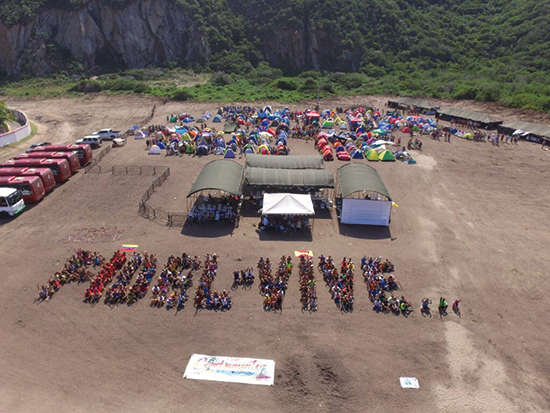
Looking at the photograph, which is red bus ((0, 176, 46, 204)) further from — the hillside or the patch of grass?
the hillside

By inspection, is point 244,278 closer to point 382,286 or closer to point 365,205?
point 382,286

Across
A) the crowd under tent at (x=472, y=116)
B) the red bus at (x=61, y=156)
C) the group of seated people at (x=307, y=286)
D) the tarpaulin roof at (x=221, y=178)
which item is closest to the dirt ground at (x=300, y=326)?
the group of seated people at (x=307, y=286)

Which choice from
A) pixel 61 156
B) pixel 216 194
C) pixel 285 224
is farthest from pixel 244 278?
pixel 61 156

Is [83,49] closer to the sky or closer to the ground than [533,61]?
closer to the sky

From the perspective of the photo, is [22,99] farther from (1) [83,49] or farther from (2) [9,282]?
(2) [9,282]

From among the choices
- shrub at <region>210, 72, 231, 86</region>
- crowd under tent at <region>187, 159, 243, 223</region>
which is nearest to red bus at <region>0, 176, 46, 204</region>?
crowd under tent at <region>187, 159, 243, 223</region>

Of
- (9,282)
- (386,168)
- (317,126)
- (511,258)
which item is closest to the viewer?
(9,282)

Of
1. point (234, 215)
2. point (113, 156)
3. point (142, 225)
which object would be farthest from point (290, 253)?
point (113, 156)

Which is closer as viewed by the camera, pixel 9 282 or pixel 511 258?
pixel 9 282
